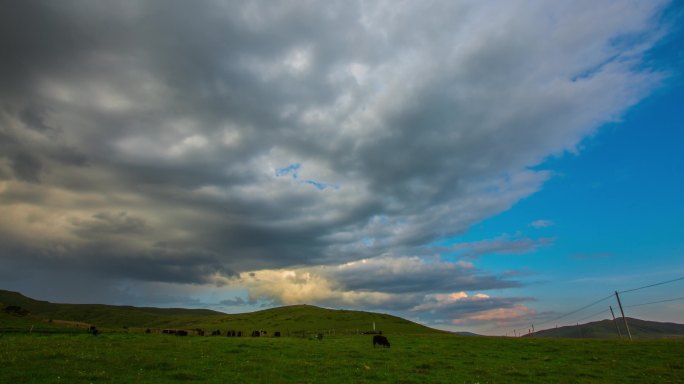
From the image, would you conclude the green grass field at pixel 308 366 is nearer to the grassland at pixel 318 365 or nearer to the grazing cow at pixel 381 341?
the grassland at pixel 318 365

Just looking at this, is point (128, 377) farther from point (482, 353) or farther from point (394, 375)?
point (482, 353)

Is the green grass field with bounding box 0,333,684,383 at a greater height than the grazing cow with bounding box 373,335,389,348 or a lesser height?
lesser

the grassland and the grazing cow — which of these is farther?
the grazing cow

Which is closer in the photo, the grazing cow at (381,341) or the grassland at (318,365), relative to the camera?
the grassland at (318,365)

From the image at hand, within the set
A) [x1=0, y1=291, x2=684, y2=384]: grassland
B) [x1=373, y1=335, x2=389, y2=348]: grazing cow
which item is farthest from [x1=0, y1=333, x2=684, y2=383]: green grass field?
[x1=373, y1=335, x2=389, y2=348]: grazing cow

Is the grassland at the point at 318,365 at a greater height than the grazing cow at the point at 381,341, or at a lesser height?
lesser

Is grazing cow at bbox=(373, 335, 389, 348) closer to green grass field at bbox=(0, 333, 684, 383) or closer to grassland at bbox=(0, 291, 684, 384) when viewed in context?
grassland at bbox=(0, 291, 684, 384)

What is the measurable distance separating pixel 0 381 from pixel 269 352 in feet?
80.5

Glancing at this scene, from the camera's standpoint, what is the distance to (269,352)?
4350 centimetres

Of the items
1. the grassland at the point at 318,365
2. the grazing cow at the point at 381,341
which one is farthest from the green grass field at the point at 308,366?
the grazing cow at the point at 381,341

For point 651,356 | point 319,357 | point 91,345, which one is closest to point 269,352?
point 319,357

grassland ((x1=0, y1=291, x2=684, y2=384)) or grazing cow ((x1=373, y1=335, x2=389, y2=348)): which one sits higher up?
grazing cow ((x1=373, y1=335, x2=389, y2=348))

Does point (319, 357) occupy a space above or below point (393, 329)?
below

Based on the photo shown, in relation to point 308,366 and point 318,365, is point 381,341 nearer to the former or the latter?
point 318,365
